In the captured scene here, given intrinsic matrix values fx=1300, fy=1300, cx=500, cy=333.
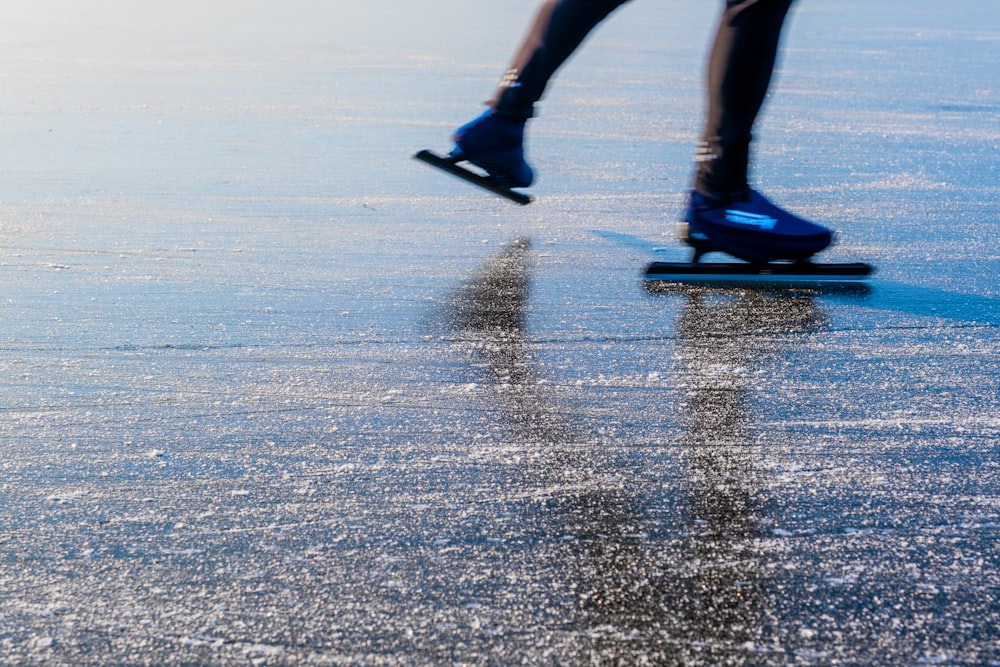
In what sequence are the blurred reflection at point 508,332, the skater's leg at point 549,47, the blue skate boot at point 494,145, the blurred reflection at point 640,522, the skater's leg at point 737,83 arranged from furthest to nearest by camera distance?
the blue skate boot at point 494,145, the skater's leg at point 549,47, the skater's leg at point 737,83, the blurred reflection at point 508,332, the blurred reflection at point 640,522

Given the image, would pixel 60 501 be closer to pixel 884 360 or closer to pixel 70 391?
pixel 70 391

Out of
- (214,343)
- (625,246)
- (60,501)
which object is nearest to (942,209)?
(625,246)

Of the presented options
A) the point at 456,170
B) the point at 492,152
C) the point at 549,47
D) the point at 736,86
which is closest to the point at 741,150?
the point at 736,86

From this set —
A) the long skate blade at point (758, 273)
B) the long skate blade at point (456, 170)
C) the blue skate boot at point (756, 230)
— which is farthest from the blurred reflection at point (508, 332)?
the blue skate boot at point (756, 230)

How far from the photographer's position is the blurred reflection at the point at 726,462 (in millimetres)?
1565

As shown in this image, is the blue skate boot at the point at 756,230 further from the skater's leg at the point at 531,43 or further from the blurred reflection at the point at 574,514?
the blurred reflection at the point at 574,514

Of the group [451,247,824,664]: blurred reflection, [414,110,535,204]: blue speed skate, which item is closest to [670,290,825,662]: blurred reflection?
[451,247,824,664]: blurred reflection

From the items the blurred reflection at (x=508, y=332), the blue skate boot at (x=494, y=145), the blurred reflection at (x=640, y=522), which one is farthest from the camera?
the blue skate boot at (x=494, y=145)

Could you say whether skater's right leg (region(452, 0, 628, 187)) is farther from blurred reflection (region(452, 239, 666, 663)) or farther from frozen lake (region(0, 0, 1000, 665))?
blurred reflection (region(452, 239, 666, 663))

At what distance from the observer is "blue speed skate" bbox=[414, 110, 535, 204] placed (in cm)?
357

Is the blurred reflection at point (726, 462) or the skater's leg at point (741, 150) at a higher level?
the skater's leg at point (741, 150)

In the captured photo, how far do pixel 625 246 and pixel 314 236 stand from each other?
87cm

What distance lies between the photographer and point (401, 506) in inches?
73.6

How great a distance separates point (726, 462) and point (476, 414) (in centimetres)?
46
